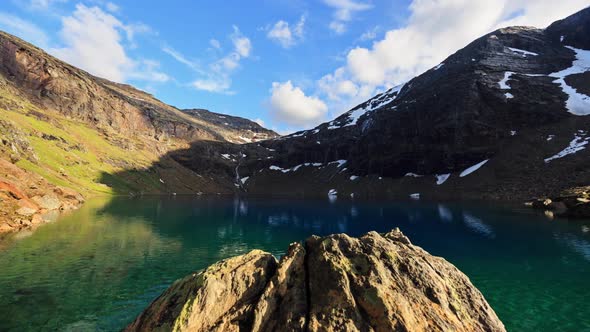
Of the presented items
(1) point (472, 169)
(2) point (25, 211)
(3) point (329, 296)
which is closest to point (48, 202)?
(2) point (25, 211)

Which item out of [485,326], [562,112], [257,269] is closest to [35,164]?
Answer: [257,269]

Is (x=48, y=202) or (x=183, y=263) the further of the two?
(x=48, y=202)

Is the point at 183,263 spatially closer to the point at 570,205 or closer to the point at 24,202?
the point at 24,202

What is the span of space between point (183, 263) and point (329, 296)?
1222 inches

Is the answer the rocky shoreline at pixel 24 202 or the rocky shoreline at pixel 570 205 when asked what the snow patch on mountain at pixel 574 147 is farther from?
the rocky shoreline at pixel 24 202

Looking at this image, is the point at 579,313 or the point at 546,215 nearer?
the point at 579,313

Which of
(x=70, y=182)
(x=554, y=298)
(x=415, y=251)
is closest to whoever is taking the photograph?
(x=415, y=251)

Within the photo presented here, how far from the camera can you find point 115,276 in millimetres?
32938

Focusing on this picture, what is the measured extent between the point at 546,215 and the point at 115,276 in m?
100

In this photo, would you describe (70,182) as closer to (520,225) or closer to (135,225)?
(135,225)

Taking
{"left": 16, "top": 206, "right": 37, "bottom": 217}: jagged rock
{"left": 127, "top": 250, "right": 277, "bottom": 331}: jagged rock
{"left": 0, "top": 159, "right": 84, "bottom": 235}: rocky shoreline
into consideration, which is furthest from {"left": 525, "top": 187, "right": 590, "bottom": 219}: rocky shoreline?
{"left": 16, "top": 206, "right": 37, "bottom": 217}: jagged rock

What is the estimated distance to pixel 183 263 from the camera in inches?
1566

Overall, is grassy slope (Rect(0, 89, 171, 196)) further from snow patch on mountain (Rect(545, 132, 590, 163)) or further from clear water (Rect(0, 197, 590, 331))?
snow patch on mountain (Rect(545, 132, 590, 163))

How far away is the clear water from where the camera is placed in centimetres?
2345
